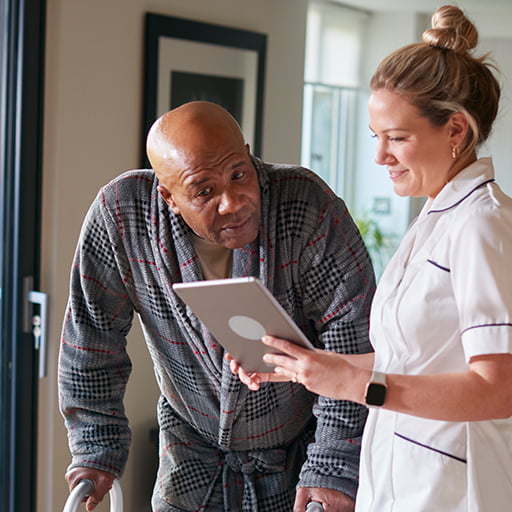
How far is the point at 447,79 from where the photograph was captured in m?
1.20

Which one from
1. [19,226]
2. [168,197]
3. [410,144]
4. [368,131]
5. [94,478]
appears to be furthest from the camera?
[368,131]

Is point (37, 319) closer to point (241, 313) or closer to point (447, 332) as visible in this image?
point (241, 313)

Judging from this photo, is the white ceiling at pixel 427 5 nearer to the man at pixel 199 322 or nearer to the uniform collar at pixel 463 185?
the man at pixel 199 322

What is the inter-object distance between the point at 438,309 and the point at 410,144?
0.82 feet

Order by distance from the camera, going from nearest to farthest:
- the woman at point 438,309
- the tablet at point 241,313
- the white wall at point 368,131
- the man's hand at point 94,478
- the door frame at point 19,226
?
the woman at point 438,309, the tablet at point 241,313, the man's hand at point 94,478, the door frame at point 19,226, the white wall at point 368,131

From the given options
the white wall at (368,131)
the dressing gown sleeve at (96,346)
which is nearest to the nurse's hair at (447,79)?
the dressing gown sleeve at (96,346)

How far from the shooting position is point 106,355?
1736mm

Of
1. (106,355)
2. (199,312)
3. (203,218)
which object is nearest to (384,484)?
(199,312)

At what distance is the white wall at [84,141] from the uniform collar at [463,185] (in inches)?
65.2

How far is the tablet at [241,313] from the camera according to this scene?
3.86 feet

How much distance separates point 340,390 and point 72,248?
5.56 feet

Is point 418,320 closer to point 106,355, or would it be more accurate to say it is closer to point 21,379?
point 106,355

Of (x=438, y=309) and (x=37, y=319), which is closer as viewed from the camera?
(x=438, y=309)

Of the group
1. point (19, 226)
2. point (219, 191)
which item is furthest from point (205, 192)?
point (19, 226)
